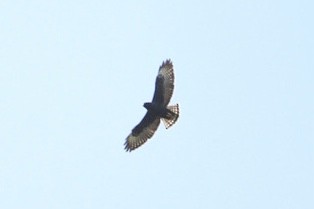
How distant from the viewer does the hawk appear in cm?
3428

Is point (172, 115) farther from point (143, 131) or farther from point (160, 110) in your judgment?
point (143, 131)

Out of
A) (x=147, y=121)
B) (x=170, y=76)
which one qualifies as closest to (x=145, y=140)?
(x=147, y=121)

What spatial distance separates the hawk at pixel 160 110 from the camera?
3428 cm

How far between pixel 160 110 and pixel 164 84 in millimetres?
1250

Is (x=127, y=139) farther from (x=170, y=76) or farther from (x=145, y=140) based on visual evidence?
(x=170, y=76)

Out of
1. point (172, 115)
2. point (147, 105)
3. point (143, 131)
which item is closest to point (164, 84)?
point (147, 105)

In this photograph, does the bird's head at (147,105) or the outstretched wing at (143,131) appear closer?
the bird's head at (147,105)

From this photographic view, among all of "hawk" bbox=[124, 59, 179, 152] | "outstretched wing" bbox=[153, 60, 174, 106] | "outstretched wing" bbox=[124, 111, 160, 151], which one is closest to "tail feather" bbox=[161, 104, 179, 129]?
"hawk" bbox=[124, 59, 179, 152]

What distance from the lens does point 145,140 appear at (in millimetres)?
35812

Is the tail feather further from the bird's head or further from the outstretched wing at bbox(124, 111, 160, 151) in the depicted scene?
the bird's head

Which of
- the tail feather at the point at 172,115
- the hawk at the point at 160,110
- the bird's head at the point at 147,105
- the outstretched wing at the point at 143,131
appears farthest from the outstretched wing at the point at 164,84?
the outstretched wing at the point at 143,131

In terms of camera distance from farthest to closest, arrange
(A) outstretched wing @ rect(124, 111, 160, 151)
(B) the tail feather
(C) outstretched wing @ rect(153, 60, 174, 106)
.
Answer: (A) outstretched wing @ rect(124, 111, 160, 151), (C) outstretched wing @ rect(153, 60, 174, 106), (B) the tail feather

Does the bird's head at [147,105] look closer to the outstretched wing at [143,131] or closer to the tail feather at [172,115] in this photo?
the outstretched wing at [143,131]

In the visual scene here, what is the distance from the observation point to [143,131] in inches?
1406
